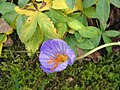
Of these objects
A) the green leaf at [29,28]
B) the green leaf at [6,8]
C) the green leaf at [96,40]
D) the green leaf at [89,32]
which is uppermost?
the green leaf at [6,8]

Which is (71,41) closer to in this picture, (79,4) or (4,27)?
(79,4)

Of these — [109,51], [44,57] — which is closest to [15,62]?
[44,57]

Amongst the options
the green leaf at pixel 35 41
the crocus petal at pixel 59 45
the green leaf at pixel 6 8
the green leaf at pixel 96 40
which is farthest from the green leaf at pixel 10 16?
the green leaf at pixel 96 40

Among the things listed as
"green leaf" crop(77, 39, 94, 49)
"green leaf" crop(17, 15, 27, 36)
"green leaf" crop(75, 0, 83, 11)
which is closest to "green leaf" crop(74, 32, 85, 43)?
"green leaf" crop(77, 39, 94, 49)

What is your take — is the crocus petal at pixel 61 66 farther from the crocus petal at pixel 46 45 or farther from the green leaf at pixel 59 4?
the green leaf at pixel 59 4

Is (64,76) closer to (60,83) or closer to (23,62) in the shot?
(60,83)

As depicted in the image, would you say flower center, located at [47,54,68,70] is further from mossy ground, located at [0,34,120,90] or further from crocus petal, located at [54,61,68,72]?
mossy ground, located at [0,34,120,90]

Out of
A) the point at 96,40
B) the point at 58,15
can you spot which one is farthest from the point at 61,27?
the point at 96,40

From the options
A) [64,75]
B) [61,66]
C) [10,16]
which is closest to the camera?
[61,66]
